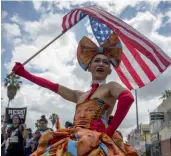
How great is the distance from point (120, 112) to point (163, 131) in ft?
125

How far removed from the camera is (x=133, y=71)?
399 cm

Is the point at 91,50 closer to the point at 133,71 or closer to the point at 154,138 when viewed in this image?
the point at 133,71

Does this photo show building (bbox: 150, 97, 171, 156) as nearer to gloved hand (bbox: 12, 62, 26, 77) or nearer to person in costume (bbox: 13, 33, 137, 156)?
person in costume (bbox: 13, 33, 137, 156)

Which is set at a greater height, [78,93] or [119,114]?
[78,93]

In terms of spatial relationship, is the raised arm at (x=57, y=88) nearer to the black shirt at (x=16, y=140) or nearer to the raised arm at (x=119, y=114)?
the raised arm at (x=119, y=114)

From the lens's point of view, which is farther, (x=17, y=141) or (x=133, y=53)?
(x=17, y=141)

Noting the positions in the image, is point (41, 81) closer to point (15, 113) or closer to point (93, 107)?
point (93, 107)

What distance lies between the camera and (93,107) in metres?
3.00

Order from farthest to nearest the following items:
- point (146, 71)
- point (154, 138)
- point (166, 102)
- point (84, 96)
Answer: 1. point (154, 138)
2. point (166, 102)
3. point (146, 71)
4. point (84, 96)

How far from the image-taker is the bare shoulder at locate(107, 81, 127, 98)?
9.70 feet

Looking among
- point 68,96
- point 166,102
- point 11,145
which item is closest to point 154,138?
point 166,102

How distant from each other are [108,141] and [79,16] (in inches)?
94.9

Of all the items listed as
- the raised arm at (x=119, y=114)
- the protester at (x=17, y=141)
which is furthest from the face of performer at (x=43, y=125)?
the raised arm at (x=119, y=114)

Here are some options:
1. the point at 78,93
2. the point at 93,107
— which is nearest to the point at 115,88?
the point at 93,107
